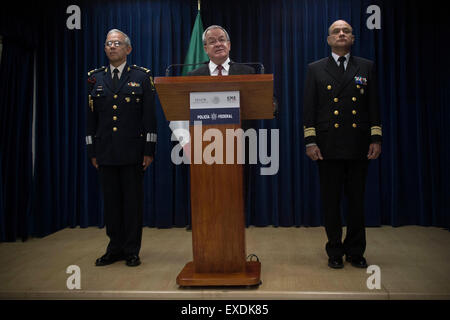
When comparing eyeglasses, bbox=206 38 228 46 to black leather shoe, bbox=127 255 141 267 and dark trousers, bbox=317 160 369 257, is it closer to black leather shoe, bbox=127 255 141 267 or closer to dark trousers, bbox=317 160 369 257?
dark trousers, bbox=317 160 369 257

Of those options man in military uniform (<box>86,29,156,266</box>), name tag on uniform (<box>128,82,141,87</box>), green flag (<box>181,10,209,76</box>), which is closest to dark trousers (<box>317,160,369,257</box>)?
man in military uniform (<box>86,29,156,266</box>)

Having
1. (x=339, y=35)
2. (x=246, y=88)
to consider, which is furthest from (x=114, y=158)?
(x=339, y=35)

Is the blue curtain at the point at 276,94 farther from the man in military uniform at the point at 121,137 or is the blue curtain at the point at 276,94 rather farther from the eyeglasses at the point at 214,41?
the eyeglasses at the point at 214,41

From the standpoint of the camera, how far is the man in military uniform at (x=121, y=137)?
2.47 m

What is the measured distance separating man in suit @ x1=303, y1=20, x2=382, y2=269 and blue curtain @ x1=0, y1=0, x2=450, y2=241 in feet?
4.84

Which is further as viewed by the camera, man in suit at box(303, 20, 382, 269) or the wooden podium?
man in suit at box(303, 20, 382, 269)

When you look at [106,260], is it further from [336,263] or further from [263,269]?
[336,263]

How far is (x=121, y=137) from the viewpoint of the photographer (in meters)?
2.46

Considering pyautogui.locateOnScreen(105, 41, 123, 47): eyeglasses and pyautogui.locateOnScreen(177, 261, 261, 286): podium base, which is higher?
pyautogui.locateOnScreen(105, 41, 123, 47): eyeglasses

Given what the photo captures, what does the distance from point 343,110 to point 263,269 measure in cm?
112

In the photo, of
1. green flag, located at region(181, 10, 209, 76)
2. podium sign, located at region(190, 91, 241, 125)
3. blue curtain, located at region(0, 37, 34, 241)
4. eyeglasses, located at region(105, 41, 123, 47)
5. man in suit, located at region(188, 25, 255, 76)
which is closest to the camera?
podium sign, located at region(190, 91, 241, 125)

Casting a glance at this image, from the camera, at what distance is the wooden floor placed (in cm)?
191

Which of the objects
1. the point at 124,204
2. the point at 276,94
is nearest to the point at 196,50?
the point at 276,94

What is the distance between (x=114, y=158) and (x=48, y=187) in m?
1.95
